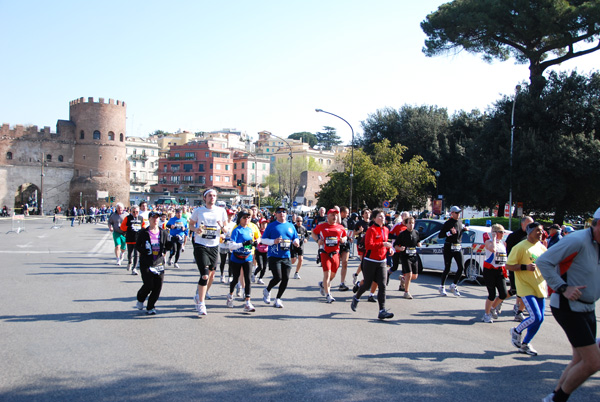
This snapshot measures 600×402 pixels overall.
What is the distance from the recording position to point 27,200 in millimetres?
81250

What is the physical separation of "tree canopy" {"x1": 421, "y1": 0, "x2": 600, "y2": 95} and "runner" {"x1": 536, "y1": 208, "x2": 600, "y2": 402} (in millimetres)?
30028

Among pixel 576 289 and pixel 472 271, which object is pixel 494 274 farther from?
pixel 472 271

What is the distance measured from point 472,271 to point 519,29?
25676 millimetres

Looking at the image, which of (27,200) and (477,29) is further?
(27,200)

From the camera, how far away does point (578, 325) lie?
438cm

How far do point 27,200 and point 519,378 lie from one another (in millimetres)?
88144

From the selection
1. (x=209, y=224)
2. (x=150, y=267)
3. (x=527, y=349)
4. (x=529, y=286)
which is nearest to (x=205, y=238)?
(x=209, y=224)

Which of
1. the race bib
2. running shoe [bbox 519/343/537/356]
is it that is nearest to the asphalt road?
running shoe [bbox 519/343/537/356]

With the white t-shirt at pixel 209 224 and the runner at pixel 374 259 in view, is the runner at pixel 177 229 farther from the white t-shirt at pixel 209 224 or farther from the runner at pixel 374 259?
the runner at pixel 374 259

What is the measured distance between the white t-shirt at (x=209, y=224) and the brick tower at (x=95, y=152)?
71152 mm

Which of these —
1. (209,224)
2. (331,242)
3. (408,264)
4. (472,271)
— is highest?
(209,224)

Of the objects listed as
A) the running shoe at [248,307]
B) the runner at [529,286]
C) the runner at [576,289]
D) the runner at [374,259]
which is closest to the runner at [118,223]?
the running shoe at [248,307]

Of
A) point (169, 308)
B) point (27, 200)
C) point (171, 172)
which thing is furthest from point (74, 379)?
point (171, 172)

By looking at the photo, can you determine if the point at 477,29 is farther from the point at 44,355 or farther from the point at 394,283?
the point at 44,355
